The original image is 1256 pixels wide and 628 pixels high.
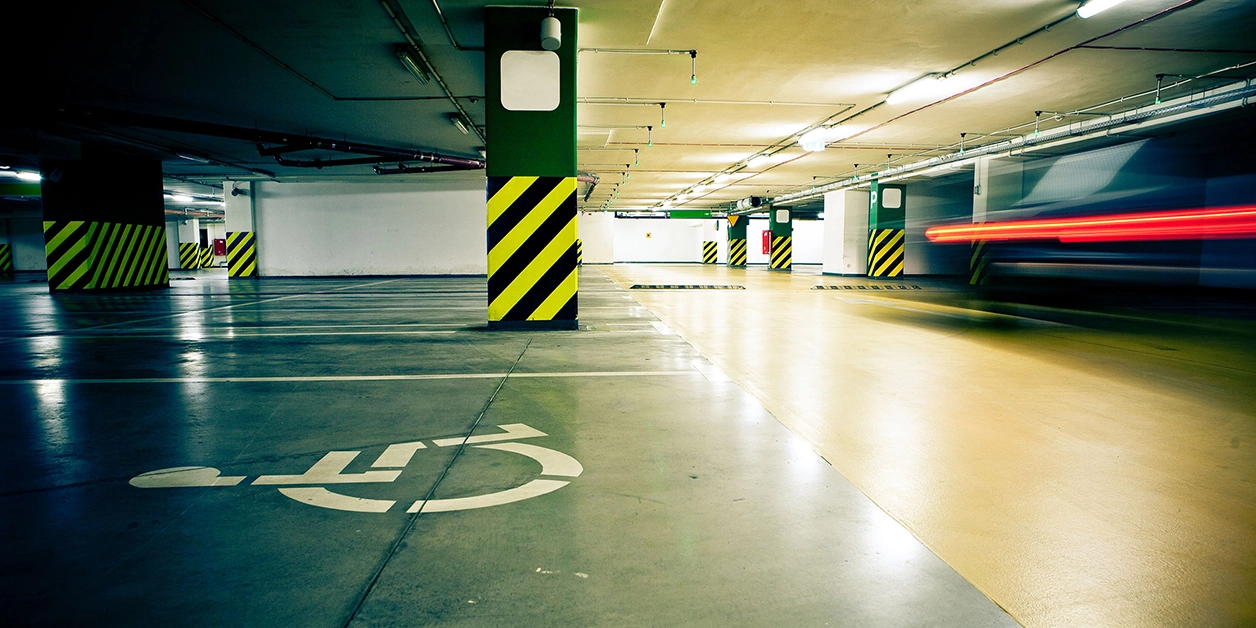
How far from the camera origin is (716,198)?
2877 centimetres

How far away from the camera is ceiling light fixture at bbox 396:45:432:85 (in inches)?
307

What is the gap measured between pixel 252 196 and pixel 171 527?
71.8 ft

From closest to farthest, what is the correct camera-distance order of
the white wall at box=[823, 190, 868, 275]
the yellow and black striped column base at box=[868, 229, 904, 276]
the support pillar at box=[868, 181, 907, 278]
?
the support pillar at box=[868, 181, 907, 278] → the yellow and black striped column base at box=[868, 229, 904, 276] → the white wall at box=[823, 190, 868, 275]

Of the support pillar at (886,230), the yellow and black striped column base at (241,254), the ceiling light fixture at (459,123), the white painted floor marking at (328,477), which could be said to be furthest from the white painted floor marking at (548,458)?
the yellow and black striped column base at (241,254)

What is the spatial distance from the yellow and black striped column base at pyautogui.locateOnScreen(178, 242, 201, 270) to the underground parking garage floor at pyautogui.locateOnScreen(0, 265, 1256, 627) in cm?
3241

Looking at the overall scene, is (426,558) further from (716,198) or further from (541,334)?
(716,198)

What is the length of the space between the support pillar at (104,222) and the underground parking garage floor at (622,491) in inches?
501

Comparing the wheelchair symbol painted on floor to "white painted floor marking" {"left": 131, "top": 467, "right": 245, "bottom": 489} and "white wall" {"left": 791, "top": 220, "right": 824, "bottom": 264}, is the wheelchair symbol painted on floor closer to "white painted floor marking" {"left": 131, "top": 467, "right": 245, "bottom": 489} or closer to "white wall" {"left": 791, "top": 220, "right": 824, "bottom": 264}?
"white painted floor marking" {"left": 131, "top": 467, "right": 245, "bottom": 489}

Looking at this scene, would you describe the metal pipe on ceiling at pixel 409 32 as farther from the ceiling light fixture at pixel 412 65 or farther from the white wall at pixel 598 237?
the white wall at pixel 598 237

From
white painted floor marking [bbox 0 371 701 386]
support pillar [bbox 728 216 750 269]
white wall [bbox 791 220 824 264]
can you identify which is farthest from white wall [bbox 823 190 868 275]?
white painted floor marking [bbox 0 371 701 386]

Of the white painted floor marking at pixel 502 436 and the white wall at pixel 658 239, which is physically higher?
the white wall at pixel 658 239

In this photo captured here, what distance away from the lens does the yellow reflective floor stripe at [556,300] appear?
20.9 ft

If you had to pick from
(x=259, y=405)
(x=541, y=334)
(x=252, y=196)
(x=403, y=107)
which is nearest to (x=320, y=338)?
(x=541, y=334)

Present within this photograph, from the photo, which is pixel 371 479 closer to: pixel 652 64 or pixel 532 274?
pixel 532 274
